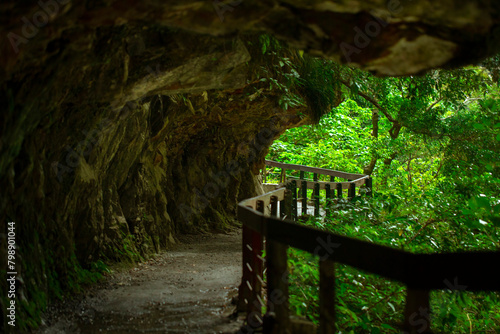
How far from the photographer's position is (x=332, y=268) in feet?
9.55

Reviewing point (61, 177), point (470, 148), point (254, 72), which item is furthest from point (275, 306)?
point (470, 148)

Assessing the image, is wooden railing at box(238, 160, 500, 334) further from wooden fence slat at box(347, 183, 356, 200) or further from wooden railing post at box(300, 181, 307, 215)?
wooden fence slat at box(347, 183, 356, 200)

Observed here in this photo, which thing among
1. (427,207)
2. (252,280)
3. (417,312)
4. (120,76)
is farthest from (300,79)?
(417,312)

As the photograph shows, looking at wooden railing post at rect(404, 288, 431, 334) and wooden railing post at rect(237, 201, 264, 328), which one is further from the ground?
wooden railing post at rect(404, 288, 431, 334)

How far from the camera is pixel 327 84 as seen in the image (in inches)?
388

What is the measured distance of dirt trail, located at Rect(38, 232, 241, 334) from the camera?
454 cm

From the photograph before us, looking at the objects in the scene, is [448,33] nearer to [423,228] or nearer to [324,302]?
[324,302]

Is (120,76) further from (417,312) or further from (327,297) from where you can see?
(417,312)

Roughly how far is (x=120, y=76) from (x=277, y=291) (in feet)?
9.09

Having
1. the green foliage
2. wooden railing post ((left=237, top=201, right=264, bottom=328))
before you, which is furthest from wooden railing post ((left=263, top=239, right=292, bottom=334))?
the green foliage

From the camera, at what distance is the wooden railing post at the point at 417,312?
7.64ft

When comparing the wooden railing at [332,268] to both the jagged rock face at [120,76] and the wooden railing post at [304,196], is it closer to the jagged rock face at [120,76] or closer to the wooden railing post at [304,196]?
the jagged rock face at [120,76]

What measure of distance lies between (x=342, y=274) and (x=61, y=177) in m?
3.52

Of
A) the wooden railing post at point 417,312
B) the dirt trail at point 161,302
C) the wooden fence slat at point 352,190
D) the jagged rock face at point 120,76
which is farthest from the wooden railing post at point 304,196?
the wooden railing post at point 417,312
